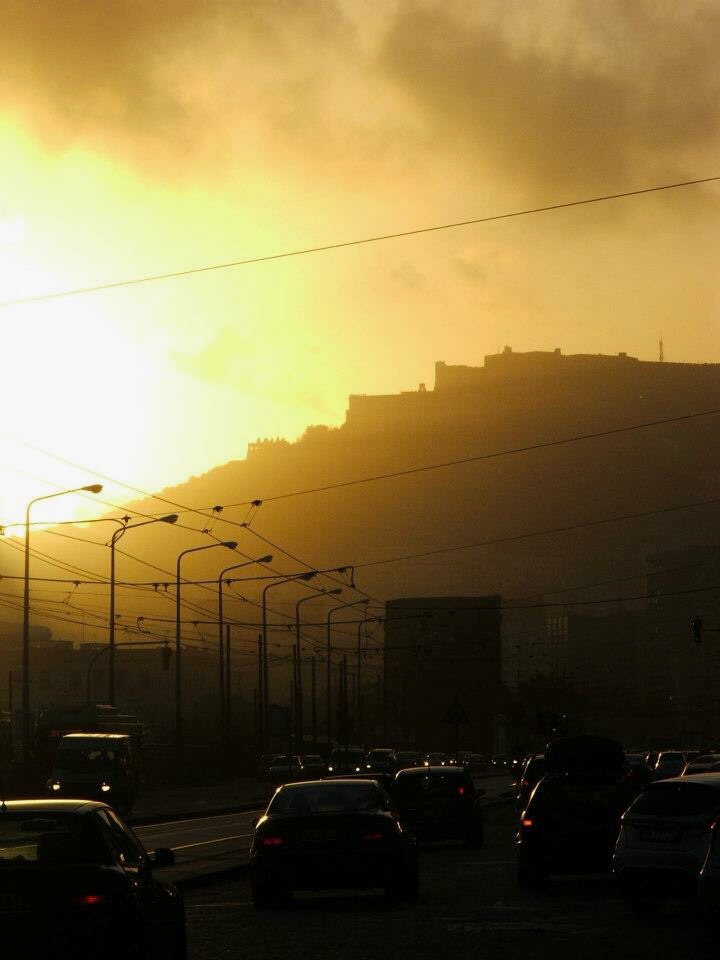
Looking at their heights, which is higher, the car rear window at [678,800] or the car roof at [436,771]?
the car roof at [436,771]

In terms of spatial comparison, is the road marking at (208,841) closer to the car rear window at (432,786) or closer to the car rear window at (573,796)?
the car rear window at (432,786)

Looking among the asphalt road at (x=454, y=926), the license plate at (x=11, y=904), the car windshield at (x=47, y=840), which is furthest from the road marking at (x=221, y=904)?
the license plate at (x=11, y=904)

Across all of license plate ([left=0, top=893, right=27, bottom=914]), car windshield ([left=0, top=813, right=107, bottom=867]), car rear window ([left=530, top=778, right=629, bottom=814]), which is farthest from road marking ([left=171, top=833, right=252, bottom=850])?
license plate ([left=0, top=893, right=27, bottom=914])

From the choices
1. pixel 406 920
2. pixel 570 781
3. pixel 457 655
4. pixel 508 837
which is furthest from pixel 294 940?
pixel 457 655

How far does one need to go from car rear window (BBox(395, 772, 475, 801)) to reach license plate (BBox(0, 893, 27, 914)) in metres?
21.5

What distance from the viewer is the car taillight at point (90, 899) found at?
973 cm

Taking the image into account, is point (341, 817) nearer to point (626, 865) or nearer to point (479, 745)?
point (626, 865)

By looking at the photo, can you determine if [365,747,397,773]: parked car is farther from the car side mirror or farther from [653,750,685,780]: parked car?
the car side mirror

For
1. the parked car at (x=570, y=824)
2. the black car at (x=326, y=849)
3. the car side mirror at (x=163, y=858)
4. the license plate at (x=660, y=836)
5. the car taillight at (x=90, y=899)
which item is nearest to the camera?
the car taillight at (x=90, y=899)

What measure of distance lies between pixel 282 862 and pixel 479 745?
455 ft

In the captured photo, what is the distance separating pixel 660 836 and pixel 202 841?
16.9m

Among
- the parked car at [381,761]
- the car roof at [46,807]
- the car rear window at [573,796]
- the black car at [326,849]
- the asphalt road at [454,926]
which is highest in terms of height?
the parked car at [381,761]

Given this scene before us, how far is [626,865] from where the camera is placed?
17359 millimetres

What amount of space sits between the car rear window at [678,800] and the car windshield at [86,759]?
1276 inches
